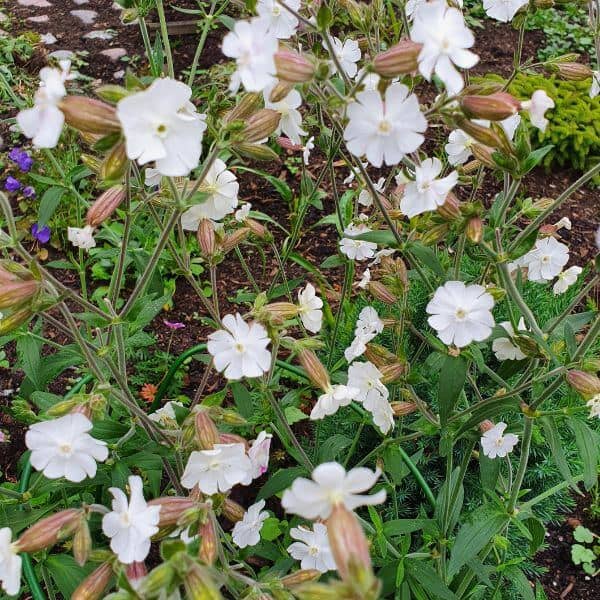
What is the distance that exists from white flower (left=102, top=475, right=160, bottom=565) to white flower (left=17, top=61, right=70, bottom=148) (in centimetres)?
50

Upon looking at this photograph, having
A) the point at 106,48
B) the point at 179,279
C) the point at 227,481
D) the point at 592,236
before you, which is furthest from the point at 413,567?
the point at 106,48

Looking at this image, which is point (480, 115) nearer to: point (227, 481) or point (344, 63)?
point (344, 63)

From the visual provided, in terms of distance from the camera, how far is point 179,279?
297 centimetres

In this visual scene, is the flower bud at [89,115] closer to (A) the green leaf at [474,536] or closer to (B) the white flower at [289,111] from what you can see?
(B) the white flower at [289,111]

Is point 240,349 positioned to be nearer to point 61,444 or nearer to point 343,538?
point 61,444

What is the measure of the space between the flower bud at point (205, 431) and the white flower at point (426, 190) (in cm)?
49

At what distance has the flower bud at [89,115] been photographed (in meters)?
0.98

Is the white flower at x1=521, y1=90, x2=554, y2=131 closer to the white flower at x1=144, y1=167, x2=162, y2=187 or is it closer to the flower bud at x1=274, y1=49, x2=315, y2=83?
the flower bud at x1=274, y1=49, x2=315, y2=83

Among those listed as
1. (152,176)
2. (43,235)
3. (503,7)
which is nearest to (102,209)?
(152,176)

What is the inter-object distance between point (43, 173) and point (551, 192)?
245cm

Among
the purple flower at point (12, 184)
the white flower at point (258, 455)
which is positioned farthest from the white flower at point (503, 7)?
the purple flower at point (12, 184)

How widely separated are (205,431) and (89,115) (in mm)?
515

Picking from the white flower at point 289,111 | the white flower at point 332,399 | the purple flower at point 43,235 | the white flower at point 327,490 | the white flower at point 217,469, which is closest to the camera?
the white flower at point 327,490

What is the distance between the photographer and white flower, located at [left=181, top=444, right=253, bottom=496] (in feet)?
3.64
